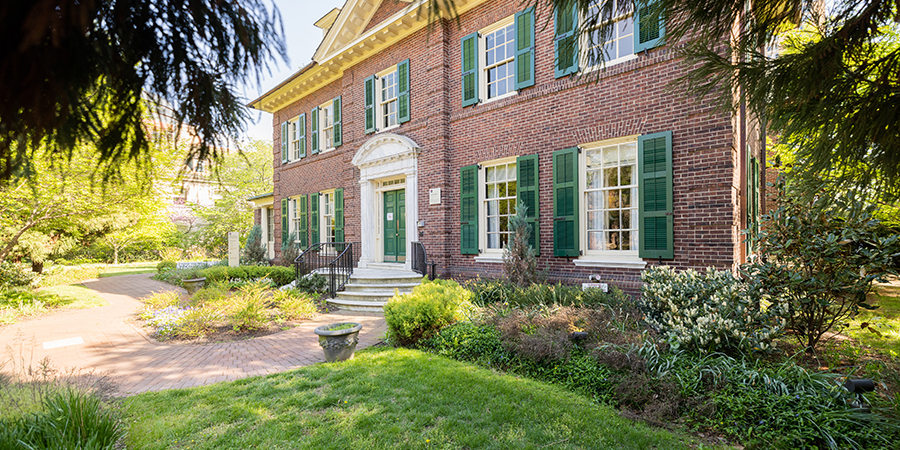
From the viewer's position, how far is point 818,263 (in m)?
4.70

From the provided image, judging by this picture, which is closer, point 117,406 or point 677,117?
point 117,406

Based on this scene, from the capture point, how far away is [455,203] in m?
10.1

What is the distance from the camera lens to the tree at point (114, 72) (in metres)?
1.14

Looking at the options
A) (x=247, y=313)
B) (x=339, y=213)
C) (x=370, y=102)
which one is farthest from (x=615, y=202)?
(x=339, y=213)

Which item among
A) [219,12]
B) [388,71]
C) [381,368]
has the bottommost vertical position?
[381,368]

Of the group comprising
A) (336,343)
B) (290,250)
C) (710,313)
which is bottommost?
(336,343)

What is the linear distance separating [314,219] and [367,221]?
11.1 ft

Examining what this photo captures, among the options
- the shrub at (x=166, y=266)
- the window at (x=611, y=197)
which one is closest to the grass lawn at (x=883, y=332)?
the window at (x=611, y=197)

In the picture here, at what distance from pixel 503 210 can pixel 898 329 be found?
21.7 ft

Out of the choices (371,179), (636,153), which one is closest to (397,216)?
(371,179)

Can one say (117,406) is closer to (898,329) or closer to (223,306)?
(223,306)

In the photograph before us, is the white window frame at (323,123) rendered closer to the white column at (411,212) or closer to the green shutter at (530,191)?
the white column at (411,212)

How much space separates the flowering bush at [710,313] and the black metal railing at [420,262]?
5223 mm

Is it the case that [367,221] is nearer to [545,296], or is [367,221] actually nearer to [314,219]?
[314,219]
